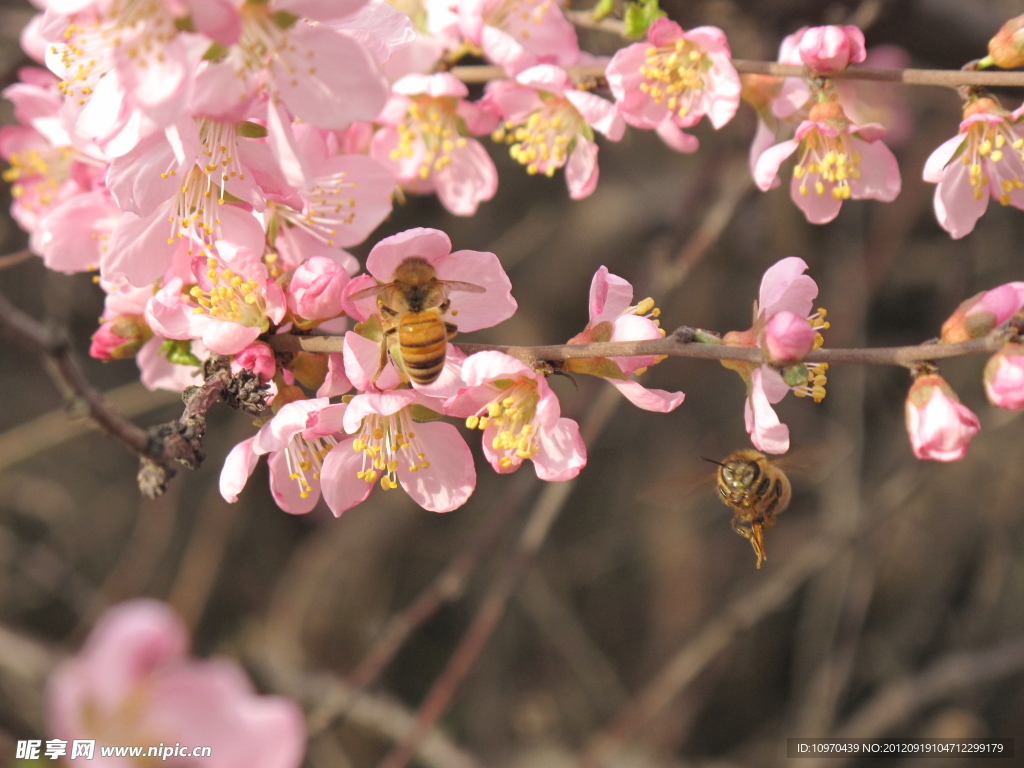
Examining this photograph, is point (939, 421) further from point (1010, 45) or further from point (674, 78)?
Result: point (674, 78)

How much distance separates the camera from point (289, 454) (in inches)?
50.0

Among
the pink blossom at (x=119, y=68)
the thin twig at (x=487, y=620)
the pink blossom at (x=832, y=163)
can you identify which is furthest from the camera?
the thin twig at (x=487, y=620)

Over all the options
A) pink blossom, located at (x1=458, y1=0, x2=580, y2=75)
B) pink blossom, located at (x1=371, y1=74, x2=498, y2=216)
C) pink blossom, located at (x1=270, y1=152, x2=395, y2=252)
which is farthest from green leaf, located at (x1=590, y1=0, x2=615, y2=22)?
pink blossom, located at (x1=270, y1=152, x2=395, y2=252)

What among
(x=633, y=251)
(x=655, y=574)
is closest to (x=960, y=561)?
(x=655, y=574)

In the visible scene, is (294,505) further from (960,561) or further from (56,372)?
(960,561)

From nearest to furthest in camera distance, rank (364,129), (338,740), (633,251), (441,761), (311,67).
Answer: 1. (311,67)
2. (364,129)
3. (441,761)
4. (338,740)
5. (633,251)

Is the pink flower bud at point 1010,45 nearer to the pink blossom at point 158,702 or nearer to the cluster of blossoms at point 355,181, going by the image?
the cluster of blossoms at point 355,181

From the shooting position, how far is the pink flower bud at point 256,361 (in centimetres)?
106

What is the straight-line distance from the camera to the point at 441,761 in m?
2.83

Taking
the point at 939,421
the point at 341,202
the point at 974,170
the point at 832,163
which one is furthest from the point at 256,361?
the point at 974,170

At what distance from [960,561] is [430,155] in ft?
9.93

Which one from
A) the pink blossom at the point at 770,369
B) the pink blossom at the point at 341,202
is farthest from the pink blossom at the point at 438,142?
the pink blossom at the point at 770,369

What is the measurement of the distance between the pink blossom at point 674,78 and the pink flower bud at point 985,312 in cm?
53

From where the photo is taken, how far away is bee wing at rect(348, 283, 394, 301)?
1126 mm
